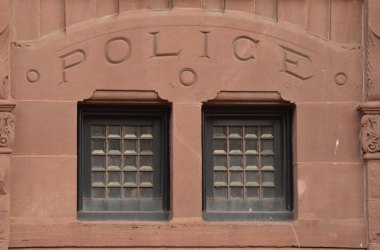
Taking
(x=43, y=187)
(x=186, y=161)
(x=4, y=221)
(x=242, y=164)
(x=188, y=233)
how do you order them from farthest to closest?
(x=242, y=164)
(x=186, y=161)
(x=188, y=233)
(x=43, y=187)
(x=4, y=221)

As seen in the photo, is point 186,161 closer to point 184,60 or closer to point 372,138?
point 184,60

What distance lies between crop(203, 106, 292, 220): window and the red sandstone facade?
0.19 metres

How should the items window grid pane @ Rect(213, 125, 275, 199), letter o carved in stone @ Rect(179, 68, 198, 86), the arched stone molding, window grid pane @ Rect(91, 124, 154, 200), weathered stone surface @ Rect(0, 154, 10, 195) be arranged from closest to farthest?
weathered stone surface @ Rect(0, 154, 10, 195)
the arched stone molding
letter o carved in stone @ Rect(179, 68, 198, 86)
window grid pane @ Rect(91, 124, 154, 200)
window grid pane @ Rect(213, 125, 275, 199)

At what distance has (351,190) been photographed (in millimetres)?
14562

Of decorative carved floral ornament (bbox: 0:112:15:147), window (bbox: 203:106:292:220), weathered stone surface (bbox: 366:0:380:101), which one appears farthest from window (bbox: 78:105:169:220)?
weathered stone surface (bbox: 366:0:380:101)

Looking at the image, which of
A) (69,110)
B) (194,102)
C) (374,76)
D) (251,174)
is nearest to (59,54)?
(69,110)

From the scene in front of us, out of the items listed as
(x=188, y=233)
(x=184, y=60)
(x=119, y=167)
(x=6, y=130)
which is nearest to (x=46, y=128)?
(x=6, y=130)

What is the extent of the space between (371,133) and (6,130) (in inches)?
168

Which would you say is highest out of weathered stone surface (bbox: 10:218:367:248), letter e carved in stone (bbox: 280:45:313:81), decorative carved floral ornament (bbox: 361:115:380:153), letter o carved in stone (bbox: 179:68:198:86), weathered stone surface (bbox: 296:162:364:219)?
letter e carved in stone (bbox: 280:45:313:81)

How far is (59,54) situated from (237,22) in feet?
7.01

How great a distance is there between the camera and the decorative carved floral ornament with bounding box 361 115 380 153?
47.3 ft

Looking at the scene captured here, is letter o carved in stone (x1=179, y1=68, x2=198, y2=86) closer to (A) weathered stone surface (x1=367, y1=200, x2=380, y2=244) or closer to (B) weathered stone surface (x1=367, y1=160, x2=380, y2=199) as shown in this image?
(B) weathered stone surface (x1=367, y1=160, x2=380, y2=199)

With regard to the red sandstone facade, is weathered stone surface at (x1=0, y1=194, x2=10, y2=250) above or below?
below

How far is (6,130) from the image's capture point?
14.0 meters
